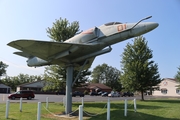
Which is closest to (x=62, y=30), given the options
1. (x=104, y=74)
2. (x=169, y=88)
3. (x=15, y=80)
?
(x=169, y=88)

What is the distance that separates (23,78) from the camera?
381ft

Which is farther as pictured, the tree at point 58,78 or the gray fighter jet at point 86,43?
the tree at point 58,78

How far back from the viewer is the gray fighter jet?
10.6 m

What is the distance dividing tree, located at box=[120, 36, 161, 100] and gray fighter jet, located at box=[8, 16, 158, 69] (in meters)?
18.2

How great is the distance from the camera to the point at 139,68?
29734 millimetres

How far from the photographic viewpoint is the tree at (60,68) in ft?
73.1

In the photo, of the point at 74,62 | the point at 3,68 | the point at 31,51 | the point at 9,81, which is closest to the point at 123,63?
the point at 74,62

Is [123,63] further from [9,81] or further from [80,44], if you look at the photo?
[9,81]

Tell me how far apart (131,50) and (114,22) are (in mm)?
20912

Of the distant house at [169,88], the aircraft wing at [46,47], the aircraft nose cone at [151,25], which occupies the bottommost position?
the distant house at [169,88]

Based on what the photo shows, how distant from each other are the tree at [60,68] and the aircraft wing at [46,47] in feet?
31.6

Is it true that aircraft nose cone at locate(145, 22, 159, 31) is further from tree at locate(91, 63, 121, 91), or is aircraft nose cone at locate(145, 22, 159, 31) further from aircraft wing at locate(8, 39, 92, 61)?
tree at locate(91, 63, 121, 91)

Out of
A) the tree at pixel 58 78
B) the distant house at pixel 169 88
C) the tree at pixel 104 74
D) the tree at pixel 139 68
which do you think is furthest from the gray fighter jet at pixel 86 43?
the tree at pixel 104 74

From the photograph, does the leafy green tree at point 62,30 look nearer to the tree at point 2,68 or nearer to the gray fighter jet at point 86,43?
the gray fighter jet at point 86,43
